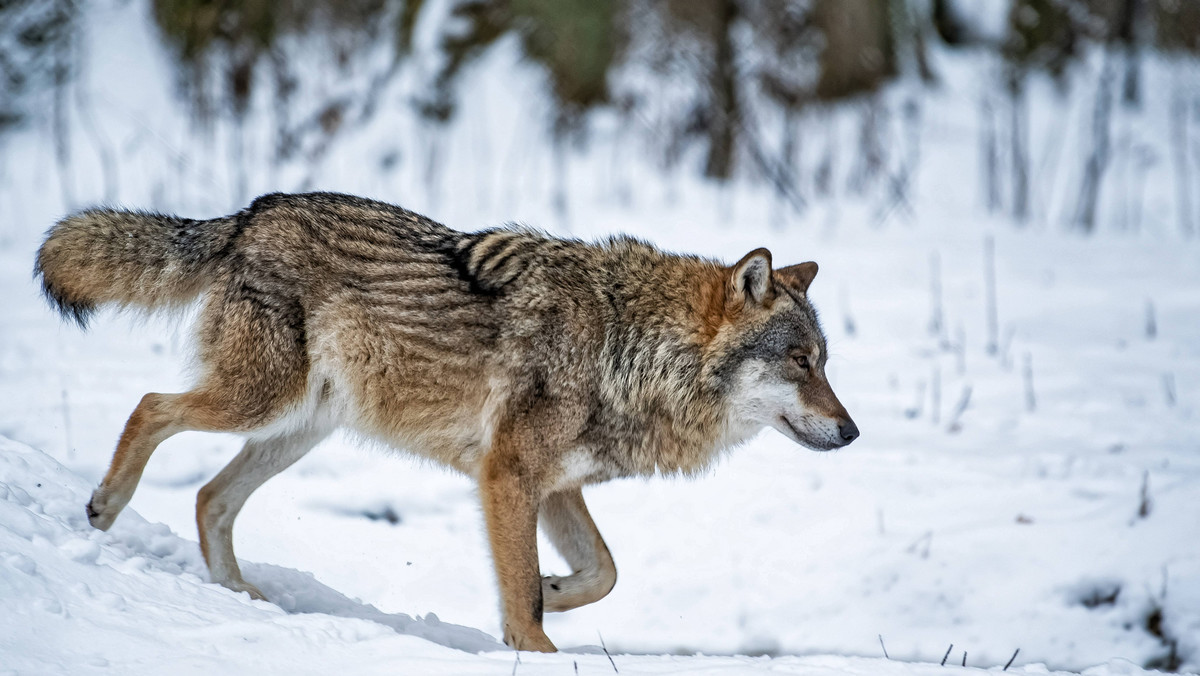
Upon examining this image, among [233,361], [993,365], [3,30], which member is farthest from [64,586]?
[3,30]

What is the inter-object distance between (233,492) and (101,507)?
0.61m

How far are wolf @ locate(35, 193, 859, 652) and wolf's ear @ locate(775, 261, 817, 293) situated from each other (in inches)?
5.7

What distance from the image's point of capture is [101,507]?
3701 millimetres

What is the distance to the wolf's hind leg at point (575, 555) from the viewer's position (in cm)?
427

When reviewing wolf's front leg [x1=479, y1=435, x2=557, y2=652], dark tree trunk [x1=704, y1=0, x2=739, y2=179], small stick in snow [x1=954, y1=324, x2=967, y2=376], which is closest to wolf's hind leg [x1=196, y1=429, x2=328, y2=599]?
wolf's front leg [x1=479, y1=435, x2=557, y2=652]

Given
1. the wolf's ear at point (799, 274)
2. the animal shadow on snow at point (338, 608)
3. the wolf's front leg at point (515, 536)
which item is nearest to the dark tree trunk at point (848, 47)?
the wolf's ear at point (799, 274)

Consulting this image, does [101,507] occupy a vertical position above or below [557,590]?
above

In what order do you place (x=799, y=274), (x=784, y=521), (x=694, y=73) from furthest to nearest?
(x=694, y=73) → (x=784, y=521) → (x=799, y=274)

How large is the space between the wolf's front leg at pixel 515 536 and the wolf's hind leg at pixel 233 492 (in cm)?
93

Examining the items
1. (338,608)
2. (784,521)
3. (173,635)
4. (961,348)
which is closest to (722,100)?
(961,348)

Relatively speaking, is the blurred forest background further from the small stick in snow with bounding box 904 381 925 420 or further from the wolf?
the wolf

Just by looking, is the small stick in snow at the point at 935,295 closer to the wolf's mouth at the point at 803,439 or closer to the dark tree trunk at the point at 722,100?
the dark tree trunk at the point at 722,100

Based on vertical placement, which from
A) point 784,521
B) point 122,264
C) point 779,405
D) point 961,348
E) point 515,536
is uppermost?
point 122,264

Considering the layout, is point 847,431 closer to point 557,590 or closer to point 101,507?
point 557,590
